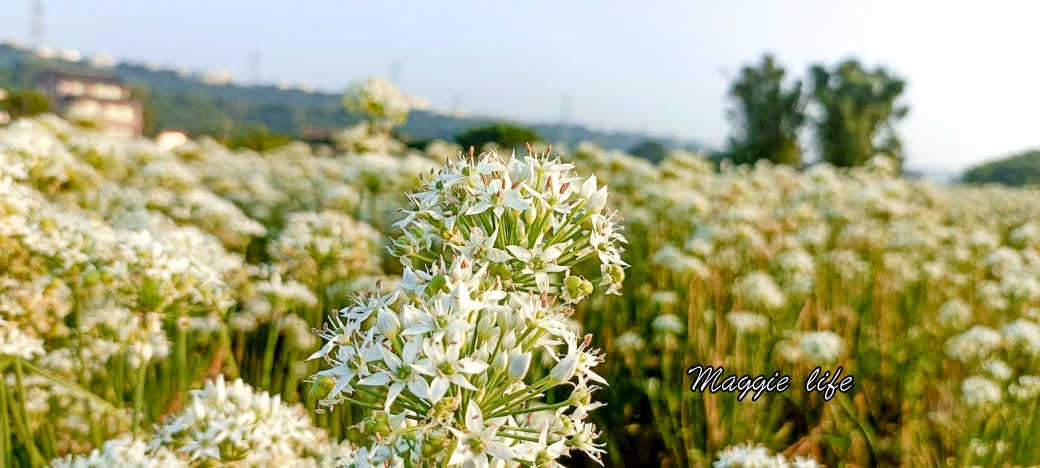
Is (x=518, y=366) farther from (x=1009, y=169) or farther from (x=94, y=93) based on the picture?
(x=94, y=93)

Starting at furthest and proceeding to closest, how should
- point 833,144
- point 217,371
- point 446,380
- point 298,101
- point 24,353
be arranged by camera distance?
point 298,101
point 833,144
point 217,371
point 24,353
point 446,380

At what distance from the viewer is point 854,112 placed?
50.9 meters

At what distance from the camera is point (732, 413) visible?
170 inches

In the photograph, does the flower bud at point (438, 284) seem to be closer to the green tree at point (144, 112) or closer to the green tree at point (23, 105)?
Answer: the green tree at point (23, 105)

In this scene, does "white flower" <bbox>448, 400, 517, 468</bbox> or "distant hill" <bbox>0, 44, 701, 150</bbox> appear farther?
"distant hill" <bbox>0, 44, 701, 150</bbox>

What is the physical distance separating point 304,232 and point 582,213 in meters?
2.95

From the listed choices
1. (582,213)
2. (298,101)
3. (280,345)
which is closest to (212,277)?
(582,213)

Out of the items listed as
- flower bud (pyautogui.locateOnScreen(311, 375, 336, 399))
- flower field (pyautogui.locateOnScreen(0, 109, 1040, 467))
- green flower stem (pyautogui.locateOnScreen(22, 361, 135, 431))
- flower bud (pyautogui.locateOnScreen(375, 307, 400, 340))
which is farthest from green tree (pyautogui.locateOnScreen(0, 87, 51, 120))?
flower bud (pyautogui.locateOnScreen(375, 307, 400, 340))

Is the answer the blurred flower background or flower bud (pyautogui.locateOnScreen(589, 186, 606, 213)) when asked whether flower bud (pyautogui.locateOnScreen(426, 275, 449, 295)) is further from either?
flower bud (pyautogui.locateOnScreen(589, 186, 606, 213))

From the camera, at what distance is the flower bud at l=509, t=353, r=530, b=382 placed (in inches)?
52.2

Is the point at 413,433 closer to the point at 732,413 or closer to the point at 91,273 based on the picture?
the point at 91,273

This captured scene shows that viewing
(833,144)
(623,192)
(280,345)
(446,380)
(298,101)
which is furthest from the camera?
(298,101)

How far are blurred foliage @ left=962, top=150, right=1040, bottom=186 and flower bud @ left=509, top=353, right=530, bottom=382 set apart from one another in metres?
68.2

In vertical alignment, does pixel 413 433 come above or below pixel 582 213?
below
